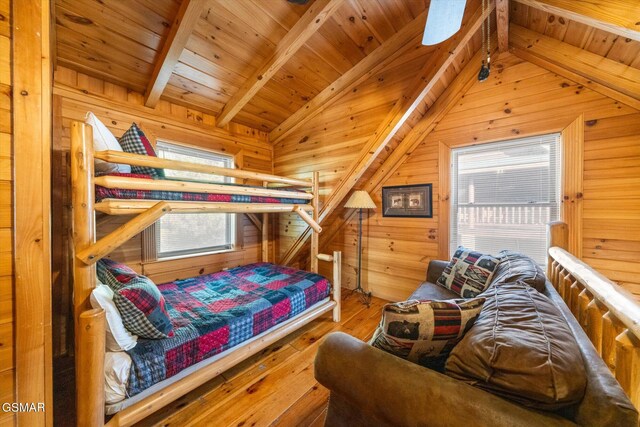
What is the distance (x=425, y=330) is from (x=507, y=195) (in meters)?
2.11

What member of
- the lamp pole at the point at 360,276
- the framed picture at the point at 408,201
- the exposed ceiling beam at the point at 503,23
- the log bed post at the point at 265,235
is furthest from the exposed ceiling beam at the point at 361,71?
the lamp pole at the point at 360,276

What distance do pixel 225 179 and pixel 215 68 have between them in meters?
1.32

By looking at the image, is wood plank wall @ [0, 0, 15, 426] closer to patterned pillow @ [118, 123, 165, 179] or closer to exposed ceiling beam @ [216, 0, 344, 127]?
patterned pillow @ [118, 123, 165, 179]

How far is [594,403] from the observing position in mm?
587

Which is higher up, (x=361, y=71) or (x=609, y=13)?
(x=361, y=71)

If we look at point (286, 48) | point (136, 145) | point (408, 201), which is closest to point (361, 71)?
point (286, 48)

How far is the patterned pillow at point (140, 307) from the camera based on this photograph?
1.21 metres

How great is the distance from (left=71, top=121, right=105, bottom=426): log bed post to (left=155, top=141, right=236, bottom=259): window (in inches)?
50.0

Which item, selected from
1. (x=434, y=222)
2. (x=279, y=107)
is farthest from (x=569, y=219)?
(x=279, y=107)

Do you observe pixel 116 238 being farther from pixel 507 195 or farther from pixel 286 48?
pixel 507 195

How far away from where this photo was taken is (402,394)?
0.77m

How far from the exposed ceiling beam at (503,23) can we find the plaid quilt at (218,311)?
268 centimetres

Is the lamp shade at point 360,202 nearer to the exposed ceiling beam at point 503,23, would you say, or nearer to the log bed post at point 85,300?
the exposed ceiling beam at point 503,23

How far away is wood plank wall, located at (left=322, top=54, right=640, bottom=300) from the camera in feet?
5.87
